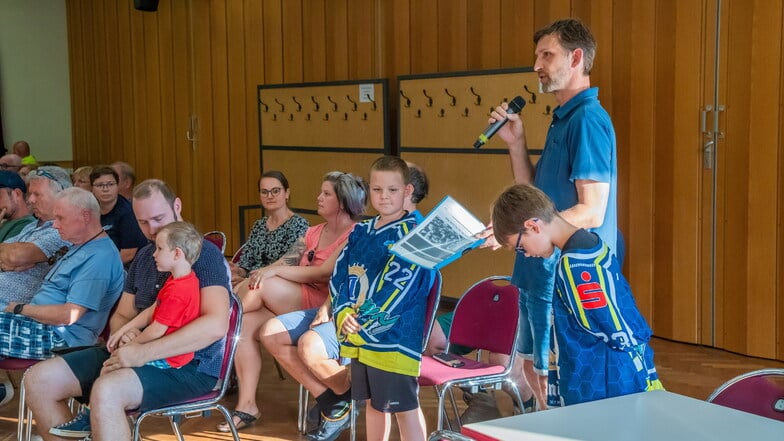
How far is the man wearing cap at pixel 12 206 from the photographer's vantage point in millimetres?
4992

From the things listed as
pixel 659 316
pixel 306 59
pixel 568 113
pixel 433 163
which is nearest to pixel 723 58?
pixel 659 316

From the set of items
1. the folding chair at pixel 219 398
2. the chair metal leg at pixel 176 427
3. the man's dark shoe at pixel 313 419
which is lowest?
the man's dark shoe at pixel 313 419

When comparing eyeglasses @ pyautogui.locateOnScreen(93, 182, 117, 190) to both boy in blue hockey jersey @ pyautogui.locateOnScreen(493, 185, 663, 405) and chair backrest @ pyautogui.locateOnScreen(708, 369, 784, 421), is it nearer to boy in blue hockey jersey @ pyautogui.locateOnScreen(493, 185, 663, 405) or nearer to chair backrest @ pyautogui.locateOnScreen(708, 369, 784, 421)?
boy in blue hockey jersey @ pyautogui.locateOnScreen(493, 185, 663, 405)

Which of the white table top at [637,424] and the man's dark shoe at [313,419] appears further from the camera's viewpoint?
the man's dark shoe at [313,419]

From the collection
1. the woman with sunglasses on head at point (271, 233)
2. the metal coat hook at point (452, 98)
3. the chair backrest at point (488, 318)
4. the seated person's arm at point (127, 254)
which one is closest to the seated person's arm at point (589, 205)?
the chair backrest at point (488, 318)

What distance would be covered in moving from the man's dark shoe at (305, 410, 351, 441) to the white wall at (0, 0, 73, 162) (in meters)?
9.45

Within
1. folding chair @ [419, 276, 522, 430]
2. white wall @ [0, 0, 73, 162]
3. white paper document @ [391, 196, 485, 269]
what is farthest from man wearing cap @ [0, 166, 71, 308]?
white wall @ [0, 0, 73, 162]

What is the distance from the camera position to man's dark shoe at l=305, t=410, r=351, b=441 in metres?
4.09

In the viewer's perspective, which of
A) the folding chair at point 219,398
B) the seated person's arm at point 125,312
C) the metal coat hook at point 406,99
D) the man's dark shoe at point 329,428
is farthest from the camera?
the metal coat hook at point 406,99

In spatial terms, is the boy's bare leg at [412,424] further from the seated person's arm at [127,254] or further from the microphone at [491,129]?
the seated person's arm at [127,254]

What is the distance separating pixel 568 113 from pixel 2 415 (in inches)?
136

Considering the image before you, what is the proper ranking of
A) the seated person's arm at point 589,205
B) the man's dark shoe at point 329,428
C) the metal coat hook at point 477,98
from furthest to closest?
the metal coat hook at point 477,98 → the man's dark shoe at point 329,428 → the seated person's arm at point 589,205

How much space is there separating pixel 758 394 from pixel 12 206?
4.26 m

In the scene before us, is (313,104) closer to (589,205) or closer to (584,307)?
(589,205)
